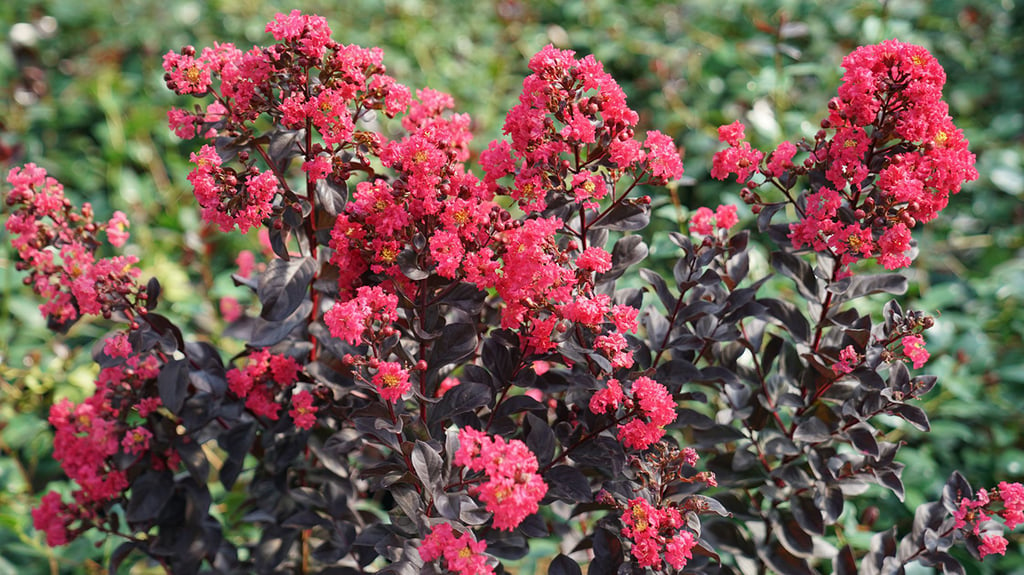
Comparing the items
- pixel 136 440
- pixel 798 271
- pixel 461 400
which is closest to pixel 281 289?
pixel 461 400

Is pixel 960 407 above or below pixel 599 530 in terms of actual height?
above

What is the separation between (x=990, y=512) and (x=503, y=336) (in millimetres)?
923

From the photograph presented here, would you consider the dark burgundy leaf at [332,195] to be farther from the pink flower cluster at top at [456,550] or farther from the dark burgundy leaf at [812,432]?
the dark burgundy leaf at [812,432]

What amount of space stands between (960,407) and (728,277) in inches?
49.9

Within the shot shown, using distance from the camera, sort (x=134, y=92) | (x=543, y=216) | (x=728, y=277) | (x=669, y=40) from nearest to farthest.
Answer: (x=543, y=216), (x=728, y=277), (x=669, y=40), (x=134, y=92)

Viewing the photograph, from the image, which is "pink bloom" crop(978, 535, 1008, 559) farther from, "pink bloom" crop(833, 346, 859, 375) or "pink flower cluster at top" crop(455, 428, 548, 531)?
"pink flower cluster at top" crop(455, 428, 548, 531)

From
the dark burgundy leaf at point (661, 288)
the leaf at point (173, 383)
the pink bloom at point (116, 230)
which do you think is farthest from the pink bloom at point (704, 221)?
the pink bloom at point (116, 230)

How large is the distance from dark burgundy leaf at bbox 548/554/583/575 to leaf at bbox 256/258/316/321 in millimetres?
642

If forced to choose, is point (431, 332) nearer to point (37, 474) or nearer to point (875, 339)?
point (875, 339)

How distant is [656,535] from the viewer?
121cm

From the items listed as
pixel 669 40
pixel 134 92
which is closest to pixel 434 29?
pixel 669 40

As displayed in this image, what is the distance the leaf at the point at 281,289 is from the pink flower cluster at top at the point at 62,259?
11.1 inches

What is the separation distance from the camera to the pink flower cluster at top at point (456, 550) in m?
1.15

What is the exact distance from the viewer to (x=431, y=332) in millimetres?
1379
